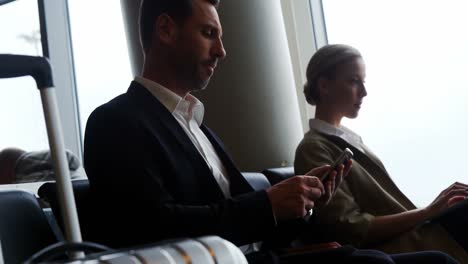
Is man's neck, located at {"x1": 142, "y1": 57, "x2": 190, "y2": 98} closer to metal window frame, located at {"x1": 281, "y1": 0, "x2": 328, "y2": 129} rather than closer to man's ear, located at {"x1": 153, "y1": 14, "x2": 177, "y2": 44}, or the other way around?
man's ear, located at {"x1": 153, "y1": 14, "x2": 177, "y2": 44}

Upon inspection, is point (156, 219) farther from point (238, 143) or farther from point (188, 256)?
point (238, 143)

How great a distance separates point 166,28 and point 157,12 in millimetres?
51

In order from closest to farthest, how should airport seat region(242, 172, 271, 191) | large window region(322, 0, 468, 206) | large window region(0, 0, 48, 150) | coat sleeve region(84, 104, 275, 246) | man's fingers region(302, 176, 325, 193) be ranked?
coat sleeve region(84, 104, 275, 246), man's fingers region(302, 176, 325, 193), airport seat region(242, 172, 271, 191), large window region(322, 0, 468, 206), large window region(0, 0, 48, 150)

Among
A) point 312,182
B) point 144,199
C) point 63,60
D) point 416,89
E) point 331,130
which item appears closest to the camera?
point 144,199

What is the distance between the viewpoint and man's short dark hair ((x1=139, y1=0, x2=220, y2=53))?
6.06 feet

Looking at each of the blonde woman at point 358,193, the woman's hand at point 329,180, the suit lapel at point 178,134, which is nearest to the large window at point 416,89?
the blonde woman at point 358,193

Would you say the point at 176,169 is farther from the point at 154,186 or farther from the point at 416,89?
the point at 416,89

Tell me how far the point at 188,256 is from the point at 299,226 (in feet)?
3.71

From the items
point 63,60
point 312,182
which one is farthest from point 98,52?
point 312,182

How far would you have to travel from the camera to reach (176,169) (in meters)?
1.62

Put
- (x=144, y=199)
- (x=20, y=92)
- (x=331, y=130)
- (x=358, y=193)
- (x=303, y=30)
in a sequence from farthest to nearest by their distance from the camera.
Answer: (x=20, y=92) < (x=303, y=30) < (x=331, y=130) < (x=358, y=193) < (x=144, y=199)

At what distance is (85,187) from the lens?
170 cm

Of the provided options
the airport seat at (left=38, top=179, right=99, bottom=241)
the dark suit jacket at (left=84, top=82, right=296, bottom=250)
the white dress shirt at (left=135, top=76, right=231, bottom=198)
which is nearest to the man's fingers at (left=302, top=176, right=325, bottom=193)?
the dark suit jacket at (left=84, top=82, right=296, bottom=250)

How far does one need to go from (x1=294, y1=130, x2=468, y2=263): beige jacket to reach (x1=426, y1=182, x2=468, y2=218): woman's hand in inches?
2.1
